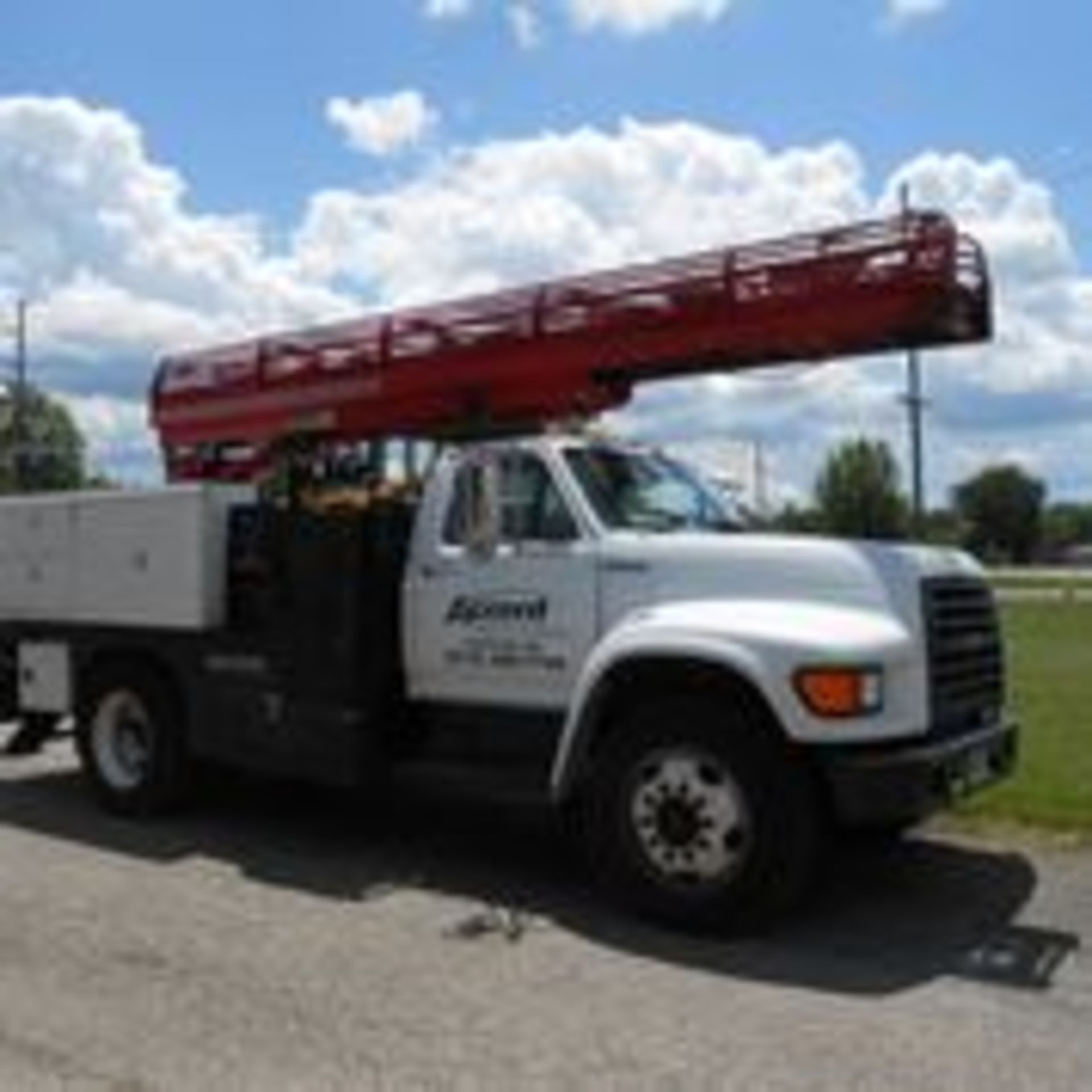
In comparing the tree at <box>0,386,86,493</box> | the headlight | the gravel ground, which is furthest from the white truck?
the tree at <box>0,386,86,493</box>

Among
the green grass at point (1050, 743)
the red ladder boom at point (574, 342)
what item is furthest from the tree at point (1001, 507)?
the red ladder boom at point (574, 342)

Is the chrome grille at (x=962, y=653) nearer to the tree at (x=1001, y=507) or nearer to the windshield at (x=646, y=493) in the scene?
the windshield at (x=646, y=493)

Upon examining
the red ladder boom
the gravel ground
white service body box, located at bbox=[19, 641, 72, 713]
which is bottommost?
the gravel ground

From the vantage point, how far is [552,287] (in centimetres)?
1052

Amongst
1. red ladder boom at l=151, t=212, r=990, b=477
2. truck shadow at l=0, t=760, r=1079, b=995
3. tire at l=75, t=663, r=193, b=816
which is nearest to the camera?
truck shadow at l=0, t=760, r=1079, b=995

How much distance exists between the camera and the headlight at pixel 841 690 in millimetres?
8086

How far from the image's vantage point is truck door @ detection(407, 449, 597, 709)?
30.9 ft

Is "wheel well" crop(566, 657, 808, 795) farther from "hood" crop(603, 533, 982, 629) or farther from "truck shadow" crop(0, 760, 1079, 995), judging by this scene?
"truck shadow" crop(0, 760, 1079, 995)

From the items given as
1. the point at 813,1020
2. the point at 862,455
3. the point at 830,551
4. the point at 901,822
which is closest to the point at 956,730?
the point at 901,822

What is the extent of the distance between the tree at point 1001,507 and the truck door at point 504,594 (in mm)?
136042

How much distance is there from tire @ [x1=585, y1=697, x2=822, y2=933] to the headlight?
35 centimetres

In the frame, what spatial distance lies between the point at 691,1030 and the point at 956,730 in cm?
256

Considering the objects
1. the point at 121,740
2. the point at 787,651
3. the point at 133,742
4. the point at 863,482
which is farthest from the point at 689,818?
the point at 863,482

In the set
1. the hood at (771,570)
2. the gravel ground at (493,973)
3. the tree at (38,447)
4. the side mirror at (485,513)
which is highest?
the tree at (38,447)
